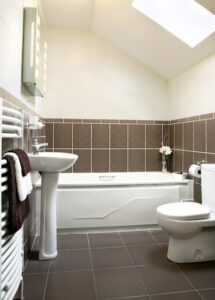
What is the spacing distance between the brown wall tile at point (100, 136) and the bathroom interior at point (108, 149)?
2cm

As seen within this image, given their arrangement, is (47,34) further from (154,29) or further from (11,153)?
(11,153)

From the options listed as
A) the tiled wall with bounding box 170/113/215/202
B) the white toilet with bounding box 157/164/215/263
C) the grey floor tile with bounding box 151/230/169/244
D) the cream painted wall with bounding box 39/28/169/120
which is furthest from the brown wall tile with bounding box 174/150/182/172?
the white toilet with bounding box 157/164/215/263

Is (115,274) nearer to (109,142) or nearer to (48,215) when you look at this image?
(48,215)

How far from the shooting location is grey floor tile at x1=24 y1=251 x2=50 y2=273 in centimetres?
175

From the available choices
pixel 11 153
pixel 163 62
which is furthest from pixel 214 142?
pixel 11 153

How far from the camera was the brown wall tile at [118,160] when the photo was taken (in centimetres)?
331

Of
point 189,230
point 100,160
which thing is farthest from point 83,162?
point 189,230

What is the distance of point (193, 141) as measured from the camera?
2.71 metres

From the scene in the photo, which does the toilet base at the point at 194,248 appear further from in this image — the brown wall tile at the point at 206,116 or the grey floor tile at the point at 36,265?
the brown wall tile at the point at 206,116

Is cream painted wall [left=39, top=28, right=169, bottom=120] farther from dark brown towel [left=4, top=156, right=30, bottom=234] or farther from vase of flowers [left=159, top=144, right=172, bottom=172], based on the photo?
dark brown towel [left=4, top=156, right=30, bottom=234]

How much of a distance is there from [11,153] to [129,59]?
2642mm

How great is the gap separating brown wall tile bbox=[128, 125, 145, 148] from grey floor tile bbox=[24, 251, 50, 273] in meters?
1.98

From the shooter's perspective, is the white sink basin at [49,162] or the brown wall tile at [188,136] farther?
the brown wall tile at [188,136]

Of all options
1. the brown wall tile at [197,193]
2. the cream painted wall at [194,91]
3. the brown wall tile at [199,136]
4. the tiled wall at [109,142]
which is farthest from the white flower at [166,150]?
the brown wall tile at [197,193]
